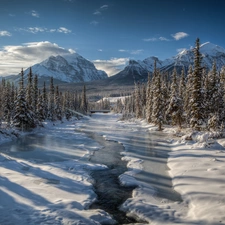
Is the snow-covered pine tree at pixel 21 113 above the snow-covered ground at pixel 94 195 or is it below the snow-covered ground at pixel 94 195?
above

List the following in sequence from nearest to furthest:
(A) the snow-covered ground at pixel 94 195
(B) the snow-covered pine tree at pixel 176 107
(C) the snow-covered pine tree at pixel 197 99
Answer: (A) the snow-covered ground at pixel 94 195
(C) the snow-covered pine tree at pixel 197 99
(B) the snow-covered pine tree at pixel 176 107

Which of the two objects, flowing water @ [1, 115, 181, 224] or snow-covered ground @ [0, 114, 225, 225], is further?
flowing water @ [1, 115, 181, 224]

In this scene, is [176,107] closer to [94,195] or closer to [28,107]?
[28,107]

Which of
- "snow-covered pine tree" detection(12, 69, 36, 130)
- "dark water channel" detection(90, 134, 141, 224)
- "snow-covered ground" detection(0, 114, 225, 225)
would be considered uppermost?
"snow-covered pine tree" detection(12, 69, 36, 130)

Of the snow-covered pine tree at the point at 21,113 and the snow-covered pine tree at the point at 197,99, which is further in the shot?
the snow-covered pine tree at the point at 21,113

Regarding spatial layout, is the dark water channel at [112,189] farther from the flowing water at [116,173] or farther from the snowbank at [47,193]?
the snowbank at [47,193]

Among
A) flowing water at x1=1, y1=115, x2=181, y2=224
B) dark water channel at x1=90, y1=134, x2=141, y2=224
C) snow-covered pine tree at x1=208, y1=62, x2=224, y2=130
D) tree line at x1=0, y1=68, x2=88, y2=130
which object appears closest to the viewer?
dark water channel at x1=90, y1=134, x2=141, y2=224

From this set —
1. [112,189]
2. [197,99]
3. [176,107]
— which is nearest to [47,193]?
[112,189]

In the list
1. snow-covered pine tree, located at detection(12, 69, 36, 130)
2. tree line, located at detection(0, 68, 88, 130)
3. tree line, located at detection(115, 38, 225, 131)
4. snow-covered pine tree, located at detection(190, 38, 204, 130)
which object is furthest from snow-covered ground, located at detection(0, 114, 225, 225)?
tree line, located at detection(0, 68, 88, 130)

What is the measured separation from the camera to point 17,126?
4309 centimetres

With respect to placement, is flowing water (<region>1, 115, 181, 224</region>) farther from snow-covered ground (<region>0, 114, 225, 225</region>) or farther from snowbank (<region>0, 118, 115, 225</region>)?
snowbank (<region>0, 118, 115, 225</region>)

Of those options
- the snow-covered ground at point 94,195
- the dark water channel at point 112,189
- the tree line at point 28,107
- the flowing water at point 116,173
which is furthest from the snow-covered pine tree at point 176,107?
the tree line at point 28,107

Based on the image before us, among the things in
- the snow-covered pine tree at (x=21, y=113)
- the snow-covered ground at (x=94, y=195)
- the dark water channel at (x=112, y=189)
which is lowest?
the dark water channel at (x=112, y=189)

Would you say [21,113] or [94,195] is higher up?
[21,113]
